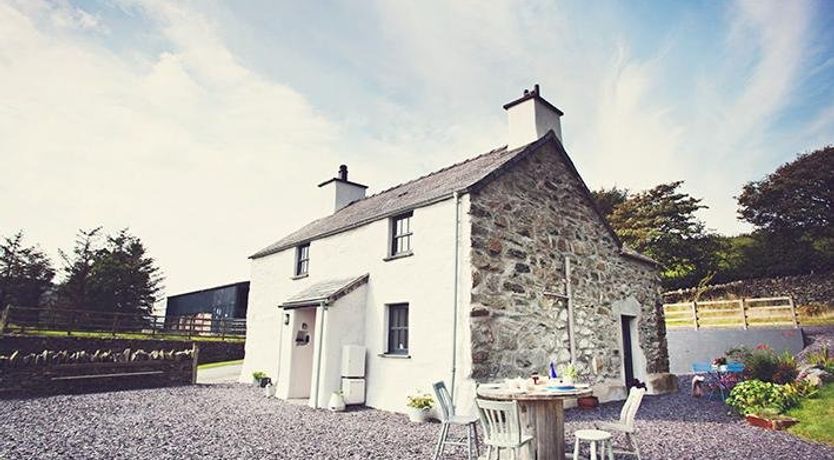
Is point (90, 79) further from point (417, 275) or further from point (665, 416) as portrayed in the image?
point (665, 416)

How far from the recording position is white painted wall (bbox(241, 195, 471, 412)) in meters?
8.95

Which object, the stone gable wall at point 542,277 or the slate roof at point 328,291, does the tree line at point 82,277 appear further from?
the stone gable wall at point 542,277

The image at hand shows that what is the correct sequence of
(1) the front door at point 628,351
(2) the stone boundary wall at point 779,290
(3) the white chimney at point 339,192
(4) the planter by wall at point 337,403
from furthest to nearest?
(2) the stone boundary wall at point 779,290
(3) the white chimney at point 339,192
(1) the front door at point 628,351
(4) the planter by wall at point 337,403

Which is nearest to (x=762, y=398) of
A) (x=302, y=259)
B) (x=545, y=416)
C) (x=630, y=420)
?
(x=630, y=420)

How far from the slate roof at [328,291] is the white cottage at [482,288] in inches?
2.3

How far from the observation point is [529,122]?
37.0 feet

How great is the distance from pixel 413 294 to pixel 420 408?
94.6 inches

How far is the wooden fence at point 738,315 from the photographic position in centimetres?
1667

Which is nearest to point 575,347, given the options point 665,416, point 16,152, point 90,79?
point 665,416

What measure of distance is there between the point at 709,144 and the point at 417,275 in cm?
856

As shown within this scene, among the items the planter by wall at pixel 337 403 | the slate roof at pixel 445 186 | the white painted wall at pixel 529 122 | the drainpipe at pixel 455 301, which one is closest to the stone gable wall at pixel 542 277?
the slate roof at pixel 445 186

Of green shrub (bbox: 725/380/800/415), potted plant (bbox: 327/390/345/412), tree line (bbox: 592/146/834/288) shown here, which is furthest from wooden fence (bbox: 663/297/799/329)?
potted plant (bbox: 327/390/345/412)

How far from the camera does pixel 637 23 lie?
7895 millimetres

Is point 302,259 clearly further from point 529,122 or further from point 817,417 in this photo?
point 817,417
